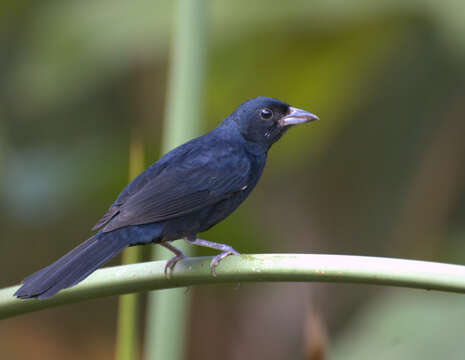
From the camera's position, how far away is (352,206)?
4891mm

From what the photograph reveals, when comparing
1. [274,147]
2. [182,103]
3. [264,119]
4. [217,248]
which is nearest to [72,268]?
[182,103]

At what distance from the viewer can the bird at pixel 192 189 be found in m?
2.18

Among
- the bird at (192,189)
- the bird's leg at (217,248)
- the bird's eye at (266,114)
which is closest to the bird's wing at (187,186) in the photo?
the bird at (192,189)

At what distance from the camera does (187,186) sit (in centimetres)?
243

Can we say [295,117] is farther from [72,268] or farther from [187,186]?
[72,268]

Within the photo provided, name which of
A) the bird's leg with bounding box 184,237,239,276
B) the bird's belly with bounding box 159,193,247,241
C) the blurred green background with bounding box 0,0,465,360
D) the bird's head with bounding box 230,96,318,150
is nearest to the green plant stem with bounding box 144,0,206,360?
the bird's leg with bounding box 184,237,239,276

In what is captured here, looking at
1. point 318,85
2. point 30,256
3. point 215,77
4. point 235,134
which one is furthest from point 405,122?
point 30,256

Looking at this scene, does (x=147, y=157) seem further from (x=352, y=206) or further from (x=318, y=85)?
(x=352, y=206)

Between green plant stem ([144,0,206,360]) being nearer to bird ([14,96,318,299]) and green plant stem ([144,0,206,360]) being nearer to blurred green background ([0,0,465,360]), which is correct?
bird ([14,96,318,299])

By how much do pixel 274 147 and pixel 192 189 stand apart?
1843 mm

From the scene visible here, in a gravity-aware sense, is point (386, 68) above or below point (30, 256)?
above

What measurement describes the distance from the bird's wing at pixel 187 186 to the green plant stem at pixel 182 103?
28 cm

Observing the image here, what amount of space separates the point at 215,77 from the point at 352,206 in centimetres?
157

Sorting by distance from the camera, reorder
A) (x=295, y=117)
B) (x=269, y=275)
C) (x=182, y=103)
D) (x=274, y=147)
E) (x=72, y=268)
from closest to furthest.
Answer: (x=269, y=275)
(x=72, y=268)
(x=182, y=103)
(x=295, y=117)
(x=274, y=147)
